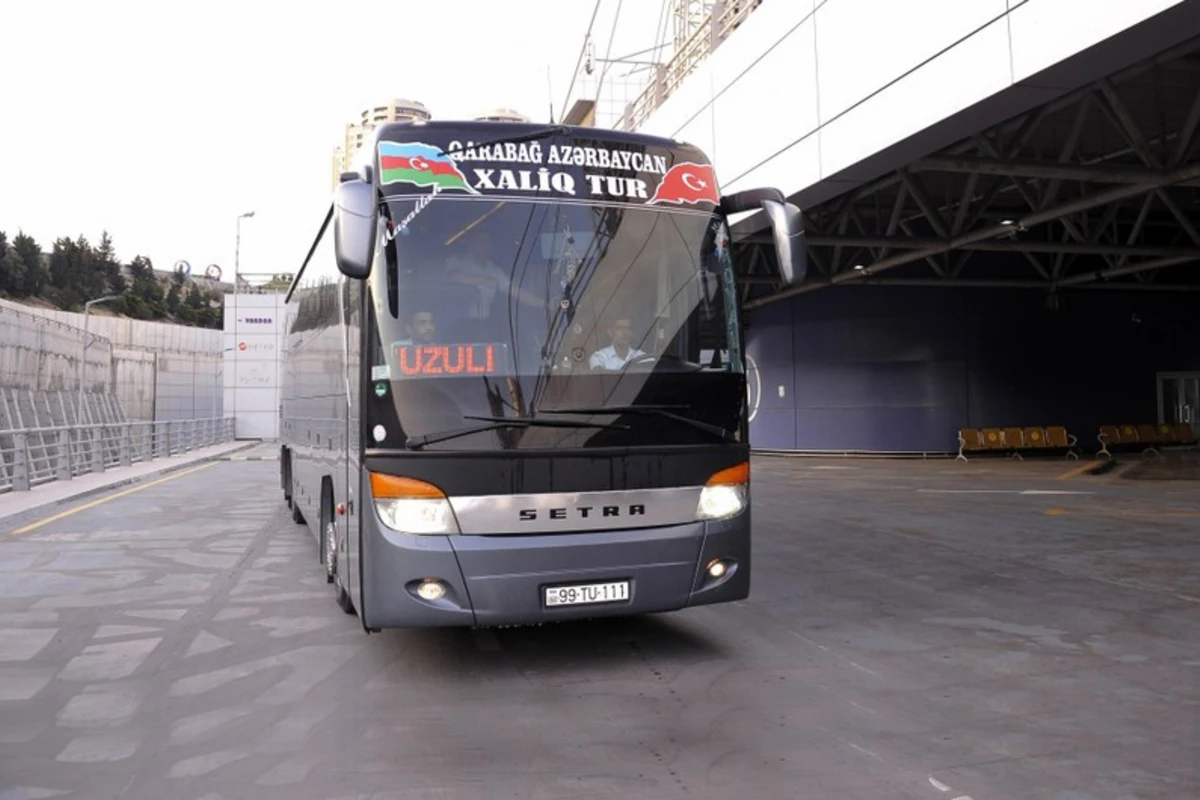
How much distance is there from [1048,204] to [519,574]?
48.6ft

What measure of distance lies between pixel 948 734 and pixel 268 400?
39687mm

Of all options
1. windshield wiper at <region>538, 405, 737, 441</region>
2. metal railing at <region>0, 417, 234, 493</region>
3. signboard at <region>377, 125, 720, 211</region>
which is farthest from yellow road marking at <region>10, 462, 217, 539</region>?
windshield wiper at <region>538, 405, 737, 441</region>

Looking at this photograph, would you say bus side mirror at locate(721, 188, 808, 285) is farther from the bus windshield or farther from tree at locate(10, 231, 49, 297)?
tree at locate(10, 231, 49, 297)

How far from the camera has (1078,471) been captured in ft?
67.7

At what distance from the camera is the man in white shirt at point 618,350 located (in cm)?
522

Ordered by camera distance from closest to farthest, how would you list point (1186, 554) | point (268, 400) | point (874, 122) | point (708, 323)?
point (708, 323)
point (1186, 554)
point (874, 122)
point (268, 400)

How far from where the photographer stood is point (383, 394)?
16.5ft

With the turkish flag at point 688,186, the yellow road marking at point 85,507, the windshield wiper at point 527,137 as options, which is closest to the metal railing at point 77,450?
the yellow road marking at point 85,507

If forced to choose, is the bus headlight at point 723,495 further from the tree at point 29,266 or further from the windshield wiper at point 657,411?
the tree at point 29,266

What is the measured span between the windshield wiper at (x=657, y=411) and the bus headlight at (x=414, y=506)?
77 centimetres

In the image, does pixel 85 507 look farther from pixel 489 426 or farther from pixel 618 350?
pixel 618 350

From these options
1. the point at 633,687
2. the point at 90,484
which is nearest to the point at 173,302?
the point at 90,484

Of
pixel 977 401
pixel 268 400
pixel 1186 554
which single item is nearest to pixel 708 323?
pixel 1186 554

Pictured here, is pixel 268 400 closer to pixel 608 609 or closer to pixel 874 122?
pixel 874 122
